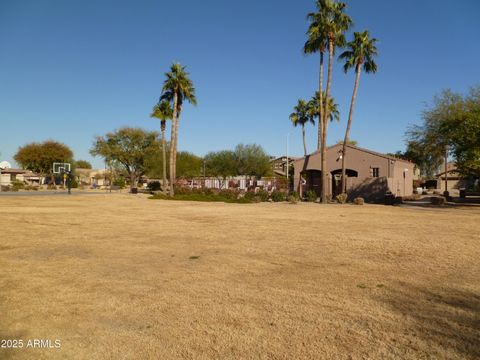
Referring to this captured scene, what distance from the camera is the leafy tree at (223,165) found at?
245 feet

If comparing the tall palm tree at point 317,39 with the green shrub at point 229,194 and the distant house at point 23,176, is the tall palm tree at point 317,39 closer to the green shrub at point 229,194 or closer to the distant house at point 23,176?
the green shrub at point 229,194

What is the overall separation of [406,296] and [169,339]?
3732mm

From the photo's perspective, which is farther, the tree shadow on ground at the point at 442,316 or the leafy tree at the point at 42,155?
the leafy tree at the point at 42,155

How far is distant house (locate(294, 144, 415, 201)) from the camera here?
110 ft

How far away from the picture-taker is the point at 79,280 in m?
6.54

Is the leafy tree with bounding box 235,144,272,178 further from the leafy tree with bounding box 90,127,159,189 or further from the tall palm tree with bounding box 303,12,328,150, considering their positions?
the tall palm tree with bounding box 303,12,328,150

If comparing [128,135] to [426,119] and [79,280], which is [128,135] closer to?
[426,119]

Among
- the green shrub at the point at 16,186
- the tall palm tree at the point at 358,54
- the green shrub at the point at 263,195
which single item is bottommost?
the green shrub at the point at 263,195

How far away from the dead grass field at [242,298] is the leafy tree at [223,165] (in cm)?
6387

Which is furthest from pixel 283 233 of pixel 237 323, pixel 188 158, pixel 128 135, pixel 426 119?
pixel 188 158

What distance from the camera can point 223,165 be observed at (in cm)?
7525

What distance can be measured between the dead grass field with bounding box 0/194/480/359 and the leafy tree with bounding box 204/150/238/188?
63869 millimetres

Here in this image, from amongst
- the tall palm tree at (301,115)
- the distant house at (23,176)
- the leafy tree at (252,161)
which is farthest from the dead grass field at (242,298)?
the distant house at (23,176)

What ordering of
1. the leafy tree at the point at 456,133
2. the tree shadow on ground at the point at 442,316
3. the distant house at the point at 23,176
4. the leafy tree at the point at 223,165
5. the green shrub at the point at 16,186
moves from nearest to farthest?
the tree shadow on ground at the point at 442,316 → the leafy tree at the point at 456,133 → the green shrub at the point at 16,186 → the leafy tree at the point at 223,165 → the distant house at the point at 23,176
